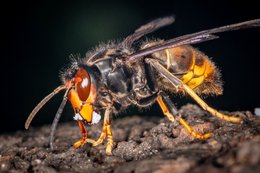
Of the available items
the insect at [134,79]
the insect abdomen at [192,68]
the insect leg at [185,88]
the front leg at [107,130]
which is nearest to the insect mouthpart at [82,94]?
the insect at [134,79]

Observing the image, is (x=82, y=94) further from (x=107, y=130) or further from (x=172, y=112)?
(x=172, y=112)

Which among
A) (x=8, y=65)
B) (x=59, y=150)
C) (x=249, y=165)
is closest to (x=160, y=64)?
(x=59, y=150)

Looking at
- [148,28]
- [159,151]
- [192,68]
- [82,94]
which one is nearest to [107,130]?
[82,94]

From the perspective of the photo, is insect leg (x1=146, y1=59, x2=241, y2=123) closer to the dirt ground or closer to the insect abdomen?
the dirt ground

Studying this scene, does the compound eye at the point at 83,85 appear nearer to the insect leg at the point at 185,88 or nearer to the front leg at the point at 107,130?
the front leg at the point at 107,130

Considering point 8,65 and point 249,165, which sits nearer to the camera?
point 249,165

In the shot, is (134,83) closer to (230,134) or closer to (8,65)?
(230,134)

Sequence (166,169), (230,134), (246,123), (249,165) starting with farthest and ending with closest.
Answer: (246,123) → (230,134) → (166,169) → (249,165)

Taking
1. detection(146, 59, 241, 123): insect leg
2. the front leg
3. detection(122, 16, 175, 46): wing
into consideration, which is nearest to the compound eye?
the front leg
